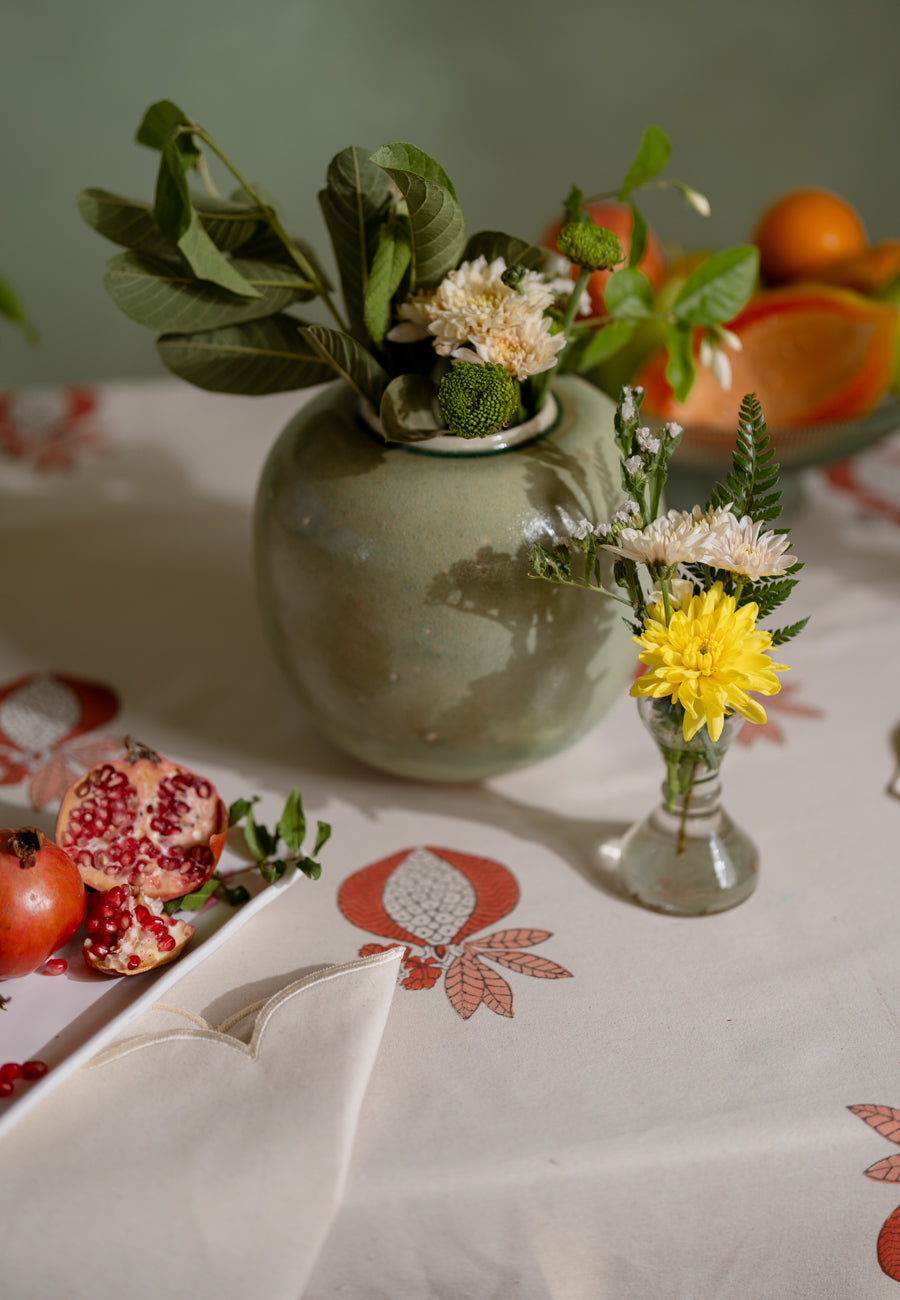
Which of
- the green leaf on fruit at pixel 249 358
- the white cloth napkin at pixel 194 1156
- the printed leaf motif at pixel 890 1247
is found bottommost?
the printed leaf motif at pixel 890 1247

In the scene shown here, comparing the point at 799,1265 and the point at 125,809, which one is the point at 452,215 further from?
the point at 799,1265

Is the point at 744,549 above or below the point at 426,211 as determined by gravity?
below

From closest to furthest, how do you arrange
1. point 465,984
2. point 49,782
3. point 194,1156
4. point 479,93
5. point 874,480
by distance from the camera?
1. point 194,1156
2. point 465,984
3. point 49,782
4. point 874,480
5. point 479,93

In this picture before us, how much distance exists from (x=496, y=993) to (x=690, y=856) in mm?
130

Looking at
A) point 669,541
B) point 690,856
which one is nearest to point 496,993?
point 690,856

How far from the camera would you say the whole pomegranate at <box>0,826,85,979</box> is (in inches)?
19.2

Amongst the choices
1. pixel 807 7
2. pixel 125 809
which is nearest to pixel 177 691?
pixel 125 809

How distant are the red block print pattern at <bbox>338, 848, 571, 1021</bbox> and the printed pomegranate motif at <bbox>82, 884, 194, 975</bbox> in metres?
0.10

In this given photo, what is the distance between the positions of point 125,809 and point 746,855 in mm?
332

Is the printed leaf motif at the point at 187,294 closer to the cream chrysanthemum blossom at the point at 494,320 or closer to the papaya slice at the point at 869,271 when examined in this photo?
the cream chrysanthemum blossom at the point at 494,320

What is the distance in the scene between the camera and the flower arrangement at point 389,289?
0.53 m

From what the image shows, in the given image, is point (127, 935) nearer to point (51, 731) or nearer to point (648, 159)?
point (51, 731)

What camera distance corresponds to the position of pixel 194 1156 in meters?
0.44

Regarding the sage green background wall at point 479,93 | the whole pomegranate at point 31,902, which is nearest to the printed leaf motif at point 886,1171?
the whole pomegranate at point 31,902
